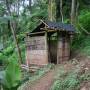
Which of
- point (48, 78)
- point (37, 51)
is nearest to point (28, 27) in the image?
→ point (37, 51)

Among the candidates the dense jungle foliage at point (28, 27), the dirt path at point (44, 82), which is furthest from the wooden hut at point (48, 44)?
the dirt path at point (44, 82)

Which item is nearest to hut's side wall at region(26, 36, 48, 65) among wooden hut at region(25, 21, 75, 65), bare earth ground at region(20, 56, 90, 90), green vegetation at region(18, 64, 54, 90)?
wooden hut at region(25, 21, 75, 65)

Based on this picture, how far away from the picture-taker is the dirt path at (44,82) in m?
10.9

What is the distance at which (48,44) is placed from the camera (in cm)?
1457

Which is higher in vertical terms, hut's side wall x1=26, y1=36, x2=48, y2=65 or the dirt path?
hut's side wall x1=26, y1=36, x2=48, y2=65

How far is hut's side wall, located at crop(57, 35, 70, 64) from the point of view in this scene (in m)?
13.9

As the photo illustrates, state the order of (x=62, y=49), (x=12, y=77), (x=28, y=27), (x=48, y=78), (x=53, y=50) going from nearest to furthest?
(x=12, y=77)
(x=48, y=78)
(x=62, y=49)
(x=53, y=50)
(x=28, y=27)

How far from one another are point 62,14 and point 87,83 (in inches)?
529

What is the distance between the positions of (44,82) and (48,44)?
3633mm

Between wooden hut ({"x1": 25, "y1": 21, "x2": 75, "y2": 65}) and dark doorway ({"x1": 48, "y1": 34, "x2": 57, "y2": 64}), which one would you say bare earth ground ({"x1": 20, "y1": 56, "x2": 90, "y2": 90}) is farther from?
dark doorway ({"x1": 48, "y1": 34, "x2": 57, "y2": 64})

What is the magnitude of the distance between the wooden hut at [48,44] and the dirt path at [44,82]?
1.87 metres

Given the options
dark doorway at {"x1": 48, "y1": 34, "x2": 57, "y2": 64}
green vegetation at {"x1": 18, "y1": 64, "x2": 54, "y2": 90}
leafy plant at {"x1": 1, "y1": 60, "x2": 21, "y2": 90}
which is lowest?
green vegetation at {"x1": 18, "y1": 64, "x2": 54, "y2": 90}

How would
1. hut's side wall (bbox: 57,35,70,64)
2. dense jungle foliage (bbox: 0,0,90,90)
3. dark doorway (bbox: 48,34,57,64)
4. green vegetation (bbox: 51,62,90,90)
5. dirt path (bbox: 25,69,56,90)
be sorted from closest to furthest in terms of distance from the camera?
1. dense jungle foliage (bbox: 0,0,90,90)
2. green vegetation (bbox: 51,62,90,90)
3. dirt path (bbox: 25,69,56,90)
4. hut's side wall (bbox: 57,35,70,64)
5. dark doorway (bbox: 48,34,57,64)

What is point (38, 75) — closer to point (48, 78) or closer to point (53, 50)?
point (48, 78)
